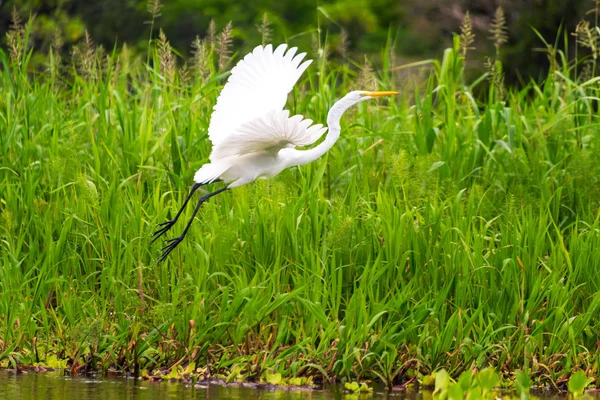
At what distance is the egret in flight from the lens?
4805mm

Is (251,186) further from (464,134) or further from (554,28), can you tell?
(554,28)

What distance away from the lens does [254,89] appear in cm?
510

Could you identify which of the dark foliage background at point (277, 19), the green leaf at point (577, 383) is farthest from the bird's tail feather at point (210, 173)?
the dark foliage background at point (277, 19)

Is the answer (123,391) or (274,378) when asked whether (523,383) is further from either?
(123,391)

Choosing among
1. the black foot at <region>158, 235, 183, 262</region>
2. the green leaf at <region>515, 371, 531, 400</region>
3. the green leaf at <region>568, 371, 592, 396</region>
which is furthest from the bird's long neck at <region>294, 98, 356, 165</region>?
the green leaf at <region>568, 371, 592, 396</region>

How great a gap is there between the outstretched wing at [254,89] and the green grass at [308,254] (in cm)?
47

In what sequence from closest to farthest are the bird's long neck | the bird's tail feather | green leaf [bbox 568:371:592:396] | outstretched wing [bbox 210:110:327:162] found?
green leaf [bbox 568:371:592:396]
outstretched wing [bbox 210:110:327:162]
the bird's long neck
the bird's tail feather

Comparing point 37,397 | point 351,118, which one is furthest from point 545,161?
point 37,397

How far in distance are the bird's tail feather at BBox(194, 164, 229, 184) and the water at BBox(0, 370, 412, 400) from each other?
1006mm

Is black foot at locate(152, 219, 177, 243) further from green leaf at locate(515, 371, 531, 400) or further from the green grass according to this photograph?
green leaf at locate(515, 371, 531, 400)

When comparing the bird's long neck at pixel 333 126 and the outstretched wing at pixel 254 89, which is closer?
the bird's long neck at pixel 333 126

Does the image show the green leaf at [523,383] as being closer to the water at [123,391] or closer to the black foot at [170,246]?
the water at [123,391]

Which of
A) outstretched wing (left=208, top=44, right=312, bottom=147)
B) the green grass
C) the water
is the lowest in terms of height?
the water

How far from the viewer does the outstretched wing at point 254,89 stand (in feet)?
16.2
